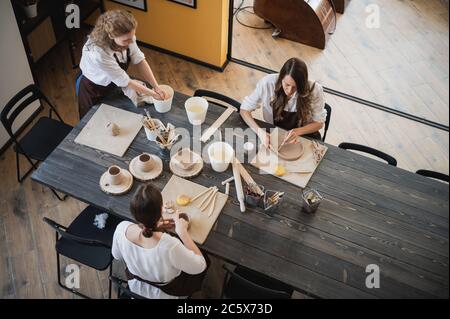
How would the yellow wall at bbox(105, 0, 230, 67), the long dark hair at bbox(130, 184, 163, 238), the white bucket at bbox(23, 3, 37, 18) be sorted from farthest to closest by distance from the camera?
the yellow wall at bbox(105, 0, 230, 67) → the white bucket at bbox(23, 3, 37, 18) → the long dark hair at bbox(130, 184, 163, 238)

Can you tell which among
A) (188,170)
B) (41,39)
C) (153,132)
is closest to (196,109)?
(153,132)

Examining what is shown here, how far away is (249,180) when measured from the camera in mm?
2660

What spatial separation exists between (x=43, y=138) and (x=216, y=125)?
1.38 m

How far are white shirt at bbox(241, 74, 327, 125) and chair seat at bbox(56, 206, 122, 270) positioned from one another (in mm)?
1186

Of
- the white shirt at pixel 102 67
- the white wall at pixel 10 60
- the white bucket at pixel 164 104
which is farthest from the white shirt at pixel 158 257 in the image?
the white wall at pixel 10 60

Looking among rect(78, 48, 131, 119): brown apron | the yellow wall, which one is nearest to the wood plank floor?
the yellow wall

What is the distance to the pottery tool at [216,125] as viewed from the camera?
290cm

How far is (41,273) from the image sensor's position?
3236 mm

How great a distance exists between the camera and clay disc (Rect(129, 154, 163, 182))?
105 inches

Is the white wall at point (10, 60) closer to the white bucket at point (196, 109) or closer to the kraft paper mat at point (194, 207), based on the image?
the white bucket at point (196, 109)

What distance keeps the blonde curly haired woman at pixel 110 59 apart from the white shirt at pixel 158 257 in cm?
109

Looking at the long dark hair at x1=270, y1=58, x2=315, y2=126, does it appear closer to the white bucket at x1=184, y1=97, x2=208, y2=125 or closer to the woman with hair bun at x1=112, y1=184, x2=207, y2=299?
the white bucket at x1=184, y1=97, x2=208, y2=125

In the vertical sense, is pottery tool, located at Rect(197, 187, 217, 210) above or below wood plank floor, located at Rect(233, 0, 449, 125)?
above
